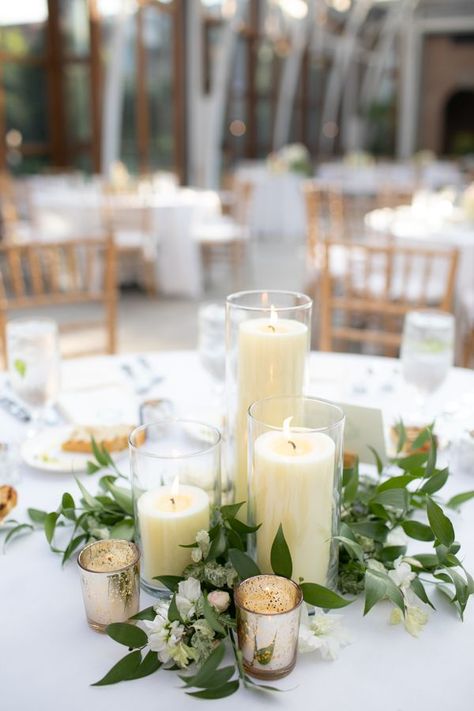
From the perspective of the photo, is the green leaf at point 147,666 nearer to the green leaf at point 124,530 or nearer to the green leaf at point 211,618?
the green leaf at point 211,618

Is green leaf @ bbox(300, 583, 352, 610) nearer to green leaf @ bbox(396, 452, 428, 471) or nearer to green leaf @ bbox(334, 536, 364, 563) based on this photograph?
green leaf @ bbox(334, 536, 364, 563)

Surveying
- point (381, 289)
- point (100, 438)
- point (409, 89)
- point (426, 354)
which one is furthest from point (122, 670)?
point (409, 89)

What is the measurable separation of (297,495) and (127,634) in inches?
8.7

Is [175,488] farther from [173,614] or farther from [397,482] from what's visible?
[397,482]

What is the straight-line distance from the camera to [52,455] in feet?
4.07

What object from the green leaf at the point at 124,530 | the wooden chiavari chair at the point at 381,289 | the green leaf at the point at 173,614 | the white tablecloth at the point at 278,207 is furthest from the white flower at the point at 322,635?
the white tablecloth at the point at 278,207

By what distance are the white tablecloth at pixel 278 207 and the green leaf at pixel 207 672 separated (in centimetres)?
891

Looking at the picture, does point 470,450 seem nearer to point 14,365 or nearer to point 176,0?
point 14,365

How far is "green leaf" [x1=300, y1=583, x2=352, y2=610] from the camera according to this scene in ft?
2.52

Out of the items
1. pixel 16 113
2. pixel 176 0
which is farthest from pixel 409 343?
pixel 176 0

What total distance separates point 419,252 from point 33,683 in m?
1.96

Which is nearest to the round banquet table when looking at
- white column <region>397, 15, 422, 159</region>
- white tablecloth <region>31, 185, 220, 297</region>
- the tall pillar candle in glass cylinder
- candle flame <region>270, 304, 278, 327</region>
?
the tall pillar candle in glass cylinder

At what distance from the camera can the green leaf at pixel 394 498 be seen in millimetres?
908

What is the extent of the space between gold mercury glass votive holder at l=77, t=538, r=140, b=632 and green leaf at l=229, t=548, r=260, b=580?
105 mm
